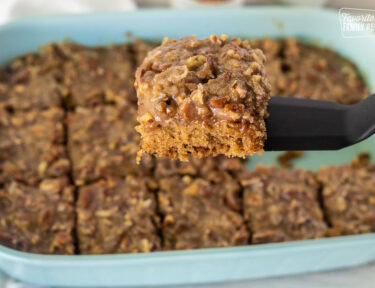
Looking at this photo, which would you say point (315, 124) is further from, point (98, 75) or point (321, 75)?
point (98, 75)

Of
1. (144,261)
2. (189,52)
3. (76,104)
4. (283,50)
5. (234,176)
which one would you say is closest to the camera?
(189,52)

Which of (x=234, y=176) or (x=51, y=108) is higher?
(x=51, y=108)

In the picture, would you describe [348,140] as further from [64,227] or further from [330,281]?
[64,227]

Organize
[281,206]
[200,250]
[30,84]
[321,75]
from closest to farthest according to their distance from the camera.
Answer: [200,250] < [281,206] < [30,84] < [321,75]

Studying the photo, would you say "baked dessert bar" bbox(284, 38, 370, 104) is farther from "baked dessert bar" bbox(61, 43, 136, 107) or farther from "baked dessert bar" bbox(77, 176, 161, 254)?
"baked dessert bar" bbox(77, 176, 161, 254)

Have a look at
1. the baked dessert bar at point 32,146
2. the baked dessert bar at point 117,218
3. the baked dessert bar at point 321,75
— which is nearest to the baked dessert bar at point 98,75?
the baked dessert bar at point 32,146

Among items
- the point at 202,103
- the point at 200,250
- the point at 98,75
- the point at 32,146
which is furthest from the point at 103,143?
the point at 202,103

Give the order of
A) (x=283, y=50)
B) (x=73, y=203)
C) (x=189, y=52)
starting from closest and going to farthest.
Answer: (x=189, y=52) < (x=73, y=203) < (x=283, y=50)

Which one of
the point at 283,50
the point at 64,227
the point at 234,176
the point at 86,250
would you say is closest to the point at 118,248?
the point at 86,250
